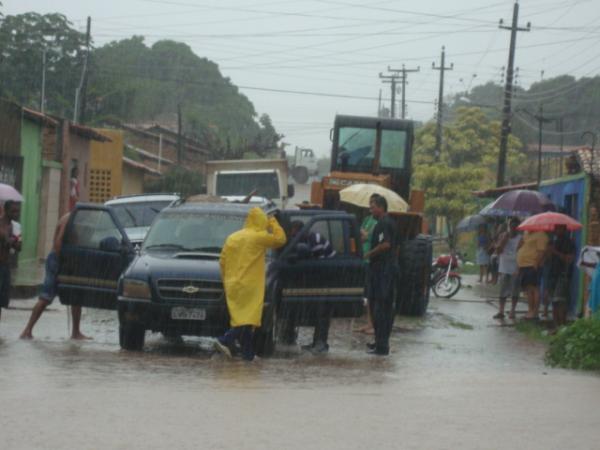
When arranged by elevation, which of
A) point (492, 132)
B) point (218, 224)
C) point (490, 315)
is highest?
point (492, 132)

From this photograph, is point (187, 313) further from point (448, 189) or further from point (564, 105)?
point (564, 105)

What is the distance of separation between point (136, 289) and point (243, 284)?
1318 mm

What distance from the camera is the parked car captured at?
14906mm

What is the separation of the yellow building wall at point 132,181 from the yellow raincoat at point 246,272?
41796 millimetres

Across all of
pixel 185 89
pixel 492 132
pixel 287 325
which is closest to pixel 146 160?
pixel 492 132

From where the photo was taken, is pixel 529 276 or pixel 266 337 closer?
pixel 266 337

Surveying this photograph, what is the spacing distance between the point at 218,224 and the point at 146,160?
5830 cm

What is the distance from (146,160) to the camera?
73.9m

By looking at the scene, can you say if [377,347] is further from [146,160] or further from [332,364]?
[146,160]

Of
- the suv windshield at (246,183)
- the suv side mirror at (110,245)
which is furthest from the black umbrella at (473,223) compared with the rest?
the suv side mirror at (110,245)

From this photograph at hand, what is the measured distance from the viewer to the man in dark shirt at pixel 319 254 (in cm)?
1603

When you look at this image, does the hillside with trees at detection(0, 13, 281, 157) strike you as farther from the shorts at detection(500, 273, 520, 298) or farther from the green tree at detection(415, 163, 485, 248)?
the shorts at detection(500, 273, 520, 298)

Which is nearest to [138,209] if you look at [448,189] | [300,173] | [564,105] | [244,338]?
[244,338]

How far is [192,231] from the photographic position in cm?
1619
